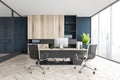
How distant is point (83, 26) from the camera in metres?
10.4

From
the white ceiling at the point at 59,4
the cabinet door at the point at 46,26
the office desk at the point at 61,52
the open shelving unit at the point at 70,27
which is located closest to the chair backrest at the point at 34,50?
the office desk at the point at 61,52

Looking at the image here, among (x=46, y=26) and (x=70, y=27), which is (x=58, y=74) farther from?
(x=70, y=27)

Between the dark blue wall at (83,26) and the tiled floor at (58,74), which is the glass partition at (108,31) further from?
the tiled floor at (58,74)

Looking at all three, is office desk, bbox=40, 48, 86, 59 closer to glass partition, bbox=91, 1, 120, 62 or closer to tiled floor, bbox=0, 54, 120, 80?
tiled floor, bbox=0, 54, 120, 80

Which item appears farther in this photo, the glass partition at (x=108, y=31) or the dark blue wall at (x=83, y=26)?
the dark blue wall at (x=83, y=26)

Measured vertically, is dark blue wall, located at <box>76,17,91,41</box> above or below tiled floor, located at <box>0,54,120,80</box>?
above

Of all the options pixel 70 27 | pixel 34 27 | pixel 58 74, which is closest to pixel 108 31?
pixel 70 27

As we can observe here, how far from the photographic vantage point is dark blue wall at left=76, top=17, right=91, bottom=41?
34.1 ft

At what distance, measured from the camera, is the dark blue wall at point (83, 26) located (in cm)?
1040

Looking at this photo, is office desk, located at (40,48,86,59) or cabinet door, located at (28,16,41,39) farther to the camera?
cabinet door, located at (28,16,41,39)

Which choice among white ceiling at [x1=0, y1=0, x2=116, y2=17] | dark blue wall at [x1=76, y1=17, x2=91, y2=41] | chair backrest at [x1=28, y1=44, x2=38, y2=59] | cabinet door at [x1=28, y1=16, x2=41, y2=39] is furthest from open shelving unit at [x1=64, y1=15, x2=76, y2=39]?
chair backrest at [x1=28, y1=44, x2=38, y2=59]

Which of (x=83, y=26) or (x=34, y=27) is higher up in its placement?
(x=83, y=26)

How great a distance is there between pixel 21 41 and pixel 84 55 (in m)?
6.54

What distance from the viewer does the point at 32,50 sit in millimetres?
5062
